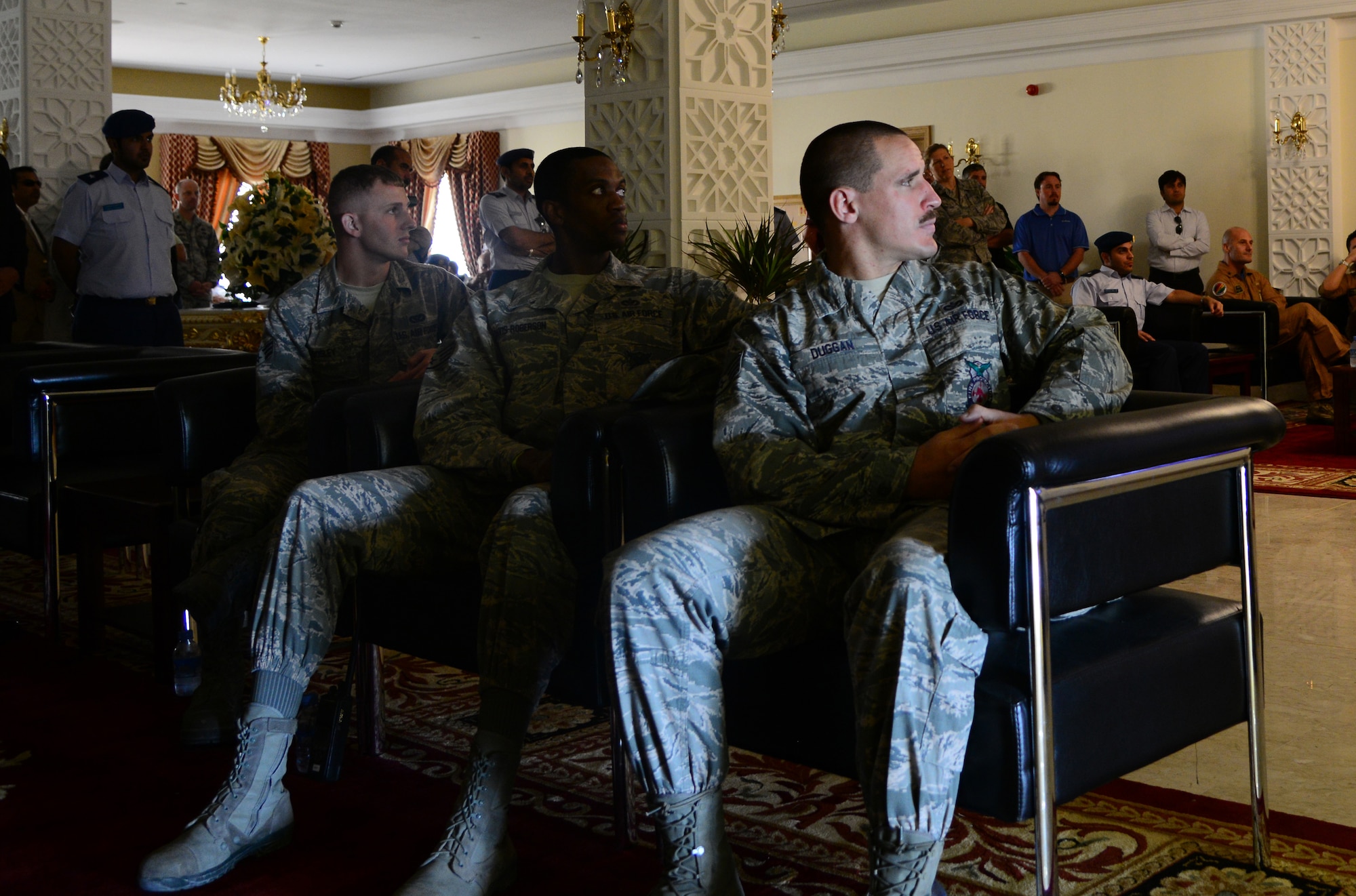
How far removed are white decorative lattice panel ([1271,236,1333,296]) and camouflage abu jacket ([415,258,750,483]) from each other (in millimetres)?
8357

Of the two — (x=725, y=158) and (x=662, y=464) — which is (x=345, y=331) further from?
(x=725, y=158)

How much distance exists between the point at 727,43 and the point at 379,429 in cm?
310

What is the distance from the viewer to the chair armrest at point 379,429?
8.25 ft

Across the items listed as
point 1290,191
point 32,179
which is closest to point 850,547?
point 32,179

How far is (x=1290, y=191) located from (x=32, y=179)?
829 cm

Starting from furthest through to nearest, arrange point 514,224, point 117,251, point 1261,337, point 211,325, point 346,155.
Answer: point 346,155, point 1261,337, point 211,325, point 514,224, point 117,251

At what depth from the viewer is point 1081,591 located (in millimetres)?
1647

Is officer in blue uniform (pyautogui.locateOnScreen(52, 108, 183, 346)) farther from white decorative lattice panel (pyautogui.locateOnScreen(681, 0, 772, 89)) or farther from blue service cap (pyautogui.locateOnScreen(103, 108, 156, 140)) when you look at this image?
white decorative lattice panel (pyautogui.locateOnScreen(681, 0, 772, 89))

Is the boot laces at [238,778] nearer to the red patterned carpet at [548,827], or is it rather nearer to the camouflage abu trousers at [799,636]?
the red patterned carpet at [548,827]

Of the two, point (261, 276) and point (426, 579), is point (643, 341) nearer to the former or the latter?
point (426, 579)

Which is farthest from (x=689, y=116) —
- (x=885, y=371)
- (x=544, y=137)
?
(x=544, y=137)

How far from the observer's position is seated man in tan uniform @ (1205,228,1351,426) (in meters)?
8.40

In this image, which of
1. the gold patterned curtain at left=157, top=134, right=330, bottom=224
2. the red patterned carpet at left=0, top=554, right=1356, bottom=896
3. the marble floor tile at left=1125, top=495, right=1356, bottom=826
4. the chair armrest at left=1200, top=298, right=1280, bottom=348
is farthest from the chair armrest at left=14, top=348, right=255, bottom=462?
the gold patterned curtain at left=157, top=134, right=330, bottom=224

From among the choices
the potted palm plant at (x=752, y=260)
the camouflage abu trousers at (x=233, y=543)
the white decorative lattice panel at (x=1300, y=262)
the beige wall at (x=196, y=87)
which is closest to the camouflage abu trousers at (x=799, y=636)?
the camouflage abu trousers at (x=233, y=543)
